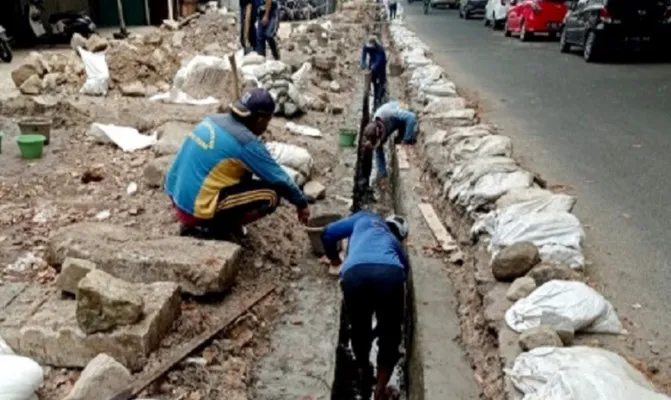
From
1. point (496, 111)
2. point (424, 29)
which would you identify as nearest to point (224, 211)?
point (496, 111)

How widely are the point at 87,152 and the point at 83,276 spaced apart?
3.50m

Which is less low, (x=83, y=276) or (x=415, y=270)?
(x=83, y=276)

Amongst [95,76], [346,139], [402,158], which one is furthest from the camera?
[95,76]

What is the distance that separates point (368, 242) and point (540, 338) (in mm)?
1199

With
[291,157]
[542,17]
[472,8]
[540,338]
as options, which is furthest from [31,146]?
[472,8]

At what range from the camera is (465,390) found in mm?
3846

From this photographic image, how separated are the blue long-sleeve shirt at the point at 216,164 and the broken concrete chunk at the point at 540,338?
6.42 feet

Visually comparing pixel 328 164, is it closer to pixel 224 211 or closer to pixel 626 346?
pixel 224 211

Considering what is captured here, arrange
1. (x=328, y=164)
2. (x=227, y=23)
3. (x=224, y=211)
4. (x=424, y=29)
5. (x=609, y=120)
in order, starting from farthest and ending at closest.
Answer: (x=424, y=29)
(x=227, y=23)
(x=609, y=120)
(x=328, y=164)
(x=224, y=211)

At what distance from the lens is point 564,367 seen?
2967mm

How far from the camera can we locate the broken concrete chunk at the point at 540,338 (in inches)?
134

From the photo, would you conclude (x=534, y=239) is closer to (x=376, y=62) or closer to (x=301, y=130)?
(x=301, y=130)

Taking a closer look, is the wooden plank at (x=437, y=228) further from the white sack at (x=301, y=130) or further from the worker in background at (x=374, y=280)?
the white sack at (x=301, y=130)

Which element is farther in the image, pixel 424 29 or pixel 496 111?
pixel 424 29
